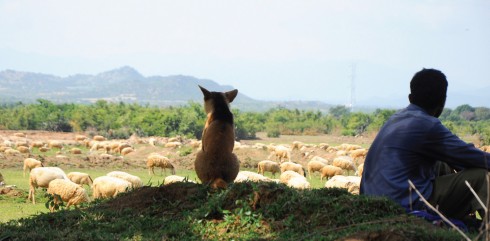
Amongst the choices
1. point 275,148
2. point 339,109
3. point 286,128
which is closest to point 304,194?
point 275,148

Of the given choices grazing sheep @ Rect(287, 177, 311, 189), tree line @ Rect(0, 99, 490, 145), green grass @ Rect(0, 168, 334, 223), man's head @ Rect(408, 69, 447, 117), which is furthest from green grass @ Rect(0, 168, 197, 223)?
tree line @ Rect(0, 99, 490, 145)

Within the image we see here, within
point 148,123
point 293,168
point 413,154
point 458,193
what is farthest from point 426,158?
point 148,123

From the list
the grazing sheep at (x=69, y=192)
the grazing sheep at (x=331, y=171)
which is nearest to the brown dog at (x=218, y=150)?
the grazing sheep at (x=69, y=192)

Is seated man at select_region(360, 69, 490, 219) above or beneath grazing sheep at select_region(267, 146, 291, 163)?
above

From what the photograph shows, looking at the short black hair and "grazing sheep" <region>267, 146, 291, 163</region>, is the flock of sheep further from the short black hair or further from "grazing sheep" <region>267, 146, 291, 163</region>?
the short black hair

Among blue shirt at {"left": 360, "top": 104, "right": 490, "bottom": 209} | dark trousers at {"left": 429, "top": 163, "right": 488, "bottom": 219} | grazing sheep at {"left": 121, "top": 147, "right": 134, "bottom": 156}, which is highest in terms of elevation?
blue shirt at {"left": 360, "top": 104, "right": 490, "bottom": 209}

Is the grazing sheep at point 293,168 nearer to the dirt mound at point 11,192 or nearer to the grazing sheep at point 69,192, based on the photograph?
the dirt mound at point 11,192

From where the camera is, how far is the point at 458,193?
240 inches

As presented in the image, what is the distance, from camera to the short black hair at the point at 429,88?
20.9ft

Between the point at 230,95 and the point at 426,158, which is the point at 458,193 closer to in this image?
the point at 426,158

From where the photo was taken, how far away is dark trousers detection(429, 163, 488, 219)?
5.99 meters

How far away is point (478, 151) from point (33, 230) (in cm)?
478

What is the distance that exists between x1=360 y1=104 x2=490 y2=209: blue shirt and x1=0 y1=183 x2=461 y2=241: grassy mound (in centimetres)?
29

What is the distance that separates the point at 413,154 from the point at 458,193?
1.88 ft
